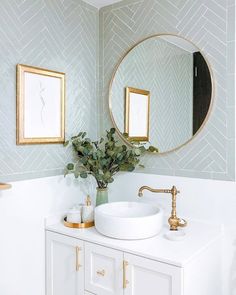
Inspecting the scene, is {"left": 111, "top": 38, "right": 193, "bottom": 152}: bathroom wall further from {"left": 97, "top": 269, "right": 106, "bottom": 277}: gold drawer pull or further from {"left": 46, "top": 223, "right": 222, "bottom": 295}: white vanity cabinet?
{"left": 97, "top": 269, "right": 106, "bottom": 277}: gold drawer pull

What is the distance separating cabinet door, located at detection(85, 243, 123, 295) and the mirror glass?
2.38 ft

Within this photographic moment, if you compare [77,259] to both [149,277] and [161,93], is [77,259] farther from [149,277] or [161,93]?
[161,93]

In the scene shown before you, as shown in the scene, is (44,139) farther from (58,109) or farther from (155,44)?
(155,44)

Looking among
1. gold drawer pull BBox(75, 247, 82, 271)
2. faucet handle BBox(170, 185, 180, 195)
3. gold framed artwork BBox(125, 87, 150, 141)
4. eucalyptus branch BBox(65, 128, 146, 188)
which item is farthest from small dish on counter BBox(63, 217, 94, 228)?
gold framed artwork BBox(125, 87, 150, 141)

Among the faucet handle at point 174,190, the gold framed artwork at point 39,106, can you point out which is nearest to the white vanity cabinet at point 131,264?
the faucet handle at point 174,190

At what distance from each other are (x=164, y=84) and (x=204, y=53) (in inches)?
11.8

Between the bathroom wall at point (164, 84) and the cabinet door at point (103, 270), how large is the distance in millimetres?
730

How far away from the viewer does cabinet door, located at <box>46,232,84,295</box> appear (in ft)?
5.57

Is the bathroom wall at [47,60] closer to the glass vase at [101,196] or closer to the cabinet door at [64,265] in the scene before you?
the glass vase at [101,196]

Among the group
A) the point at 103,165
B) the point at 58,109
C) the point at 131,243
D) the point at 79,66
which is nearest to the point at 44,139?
the point at 58,109

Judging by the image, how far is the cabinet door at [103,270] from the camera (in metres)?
1.53

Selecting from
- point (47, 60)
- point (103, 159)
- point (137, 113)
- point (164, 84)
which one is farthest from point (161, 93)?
point (47, 60)

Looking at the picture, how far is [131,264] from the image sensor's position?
4.85 ft

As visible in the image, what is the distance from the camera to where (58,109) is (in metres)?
1.95
